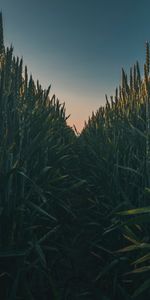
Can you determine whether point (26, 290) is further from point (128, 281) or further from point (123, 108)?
point (123, 108)

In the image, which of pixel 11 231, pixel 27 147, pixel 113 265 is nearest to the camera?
pixel 11 231

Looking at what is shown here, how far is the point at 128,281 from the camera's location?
1857mm

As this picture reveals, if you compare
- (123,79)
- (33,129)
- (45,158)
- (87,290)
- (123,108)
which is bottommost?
(87,290)

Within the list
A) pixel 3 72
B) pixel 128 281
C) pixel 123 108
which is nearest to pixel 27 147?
pixel 3 72

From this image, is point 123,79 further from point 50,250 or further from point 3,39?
point 50,250

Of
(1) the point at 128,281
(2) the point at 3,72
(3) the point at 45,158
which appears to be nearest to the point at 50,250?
(1) the point at 128,281

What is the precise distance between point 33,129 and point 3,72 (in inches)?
42.5

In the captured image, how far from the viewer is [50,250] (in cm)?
219

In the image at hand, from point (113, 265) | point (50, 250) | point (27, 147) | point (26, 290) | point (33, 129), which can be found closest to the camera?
point (26, 290)

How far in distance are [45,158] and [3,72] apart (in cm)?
83

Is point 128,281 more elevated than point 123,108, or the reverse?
point 123,108

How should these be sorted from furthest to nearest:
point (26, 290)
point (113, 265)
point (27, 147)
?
point (27, 147)
point (113, 265)
point (26, 290)

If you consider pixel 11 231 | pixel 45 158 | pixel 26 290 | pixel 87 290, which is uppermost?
pixel 45 158

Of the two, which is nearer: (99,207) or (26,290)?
(26,290)
